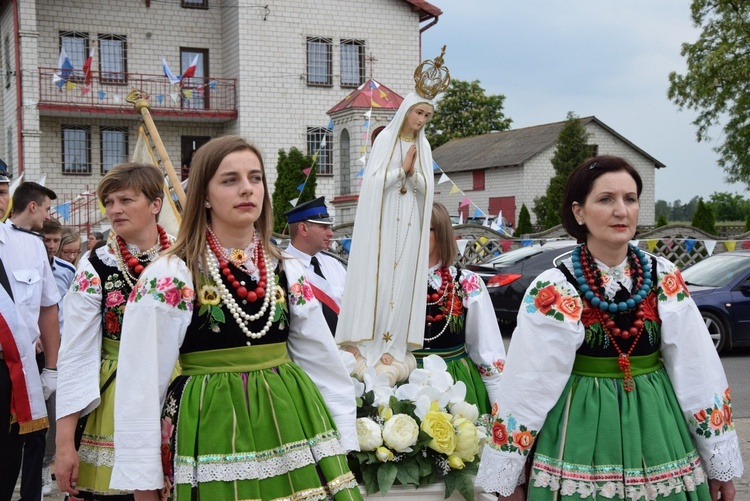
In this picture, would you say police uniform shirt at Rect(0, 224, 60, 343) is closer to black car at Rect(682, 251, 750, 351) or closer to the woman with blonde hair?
the woman with blonde hair

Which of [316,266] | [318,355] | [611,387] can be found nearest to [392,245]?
[316,266]

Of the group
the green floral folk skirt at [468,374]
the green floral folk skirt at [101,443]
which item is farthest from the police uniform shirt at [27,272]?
the green floral folk skirt at [468,374]

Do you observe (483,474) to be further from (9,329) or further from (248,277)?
(9,329)

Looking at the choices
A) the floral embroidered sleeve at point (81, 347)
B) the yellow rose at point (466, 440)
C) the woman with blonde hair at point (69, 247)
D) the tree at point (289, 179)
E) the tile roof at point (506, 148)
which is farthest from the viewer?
the tile roof at point (506, 148)

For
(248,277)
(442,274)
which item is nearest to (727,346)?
(442,274)

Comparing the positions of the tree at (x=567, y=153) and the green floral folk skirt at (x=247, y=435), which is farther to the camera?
the tree at (x=567, y=153)

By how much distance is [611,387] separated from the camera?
3.43m

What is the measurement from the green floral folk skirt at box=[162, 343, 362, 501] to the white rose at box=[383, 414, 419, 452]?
4.34 ft

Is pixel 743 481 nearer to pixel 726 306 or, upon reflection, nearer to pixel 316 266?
pixel 316 266

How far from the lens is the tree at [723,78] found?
37.8m

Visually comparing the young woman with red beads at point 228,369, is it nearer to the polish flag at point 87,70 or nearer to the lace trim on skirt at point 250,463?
the lace trim on skirt at point 250,463

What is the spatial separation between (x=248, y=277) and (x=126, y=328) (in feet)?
1.49

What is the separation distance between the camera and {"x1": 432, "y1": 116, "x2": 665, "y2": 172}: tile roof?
4469 centimetres

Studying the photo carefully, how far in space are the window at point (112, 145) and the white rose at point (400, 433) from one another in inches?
1138
